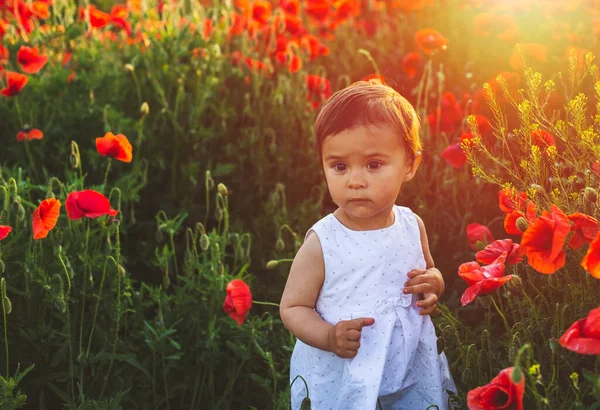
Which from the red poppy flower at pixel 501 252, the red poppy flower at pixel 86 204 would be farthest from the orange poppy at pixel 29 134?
the red poppy flower at pixel 501 252

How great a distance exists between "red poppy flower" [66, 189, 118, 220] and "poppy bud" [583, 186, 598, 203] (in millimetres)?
1463

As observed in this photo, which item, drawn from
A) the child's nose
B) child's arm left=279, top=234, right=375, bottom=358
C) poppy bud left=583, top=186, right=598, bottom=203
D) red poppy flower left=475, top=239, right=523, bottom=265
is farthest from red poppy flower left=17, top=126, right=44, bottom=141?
poppy bud left=583, top=186, right=598, bottom=203

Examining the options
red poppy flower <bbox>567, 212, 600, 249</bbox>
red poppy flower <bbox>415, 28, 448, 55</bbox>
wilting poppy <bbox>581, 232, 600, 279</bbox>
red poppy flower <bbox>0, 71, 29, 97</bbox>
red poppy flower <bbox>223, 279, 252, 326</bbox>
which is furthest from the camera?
red poppy flower <bbox>415, 28, 448, 55</bbox>

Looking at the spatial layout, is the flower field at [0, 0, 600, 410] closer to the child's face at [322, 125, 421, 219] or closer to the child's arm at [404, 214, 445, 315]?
the child's arm at [404, 214, 445, 315]

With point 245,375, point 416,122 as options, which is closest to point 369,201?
point 416,122

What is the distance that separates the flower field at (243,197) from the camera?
228 centimetres

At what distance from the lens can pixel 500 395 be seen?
1.85m

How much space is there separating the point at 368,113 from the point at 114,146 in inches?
46.3

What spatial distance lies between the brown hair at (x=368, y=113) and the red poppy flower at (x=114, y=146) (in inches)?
38.7

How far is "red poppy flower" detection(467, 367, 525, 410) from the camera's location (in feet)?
5.71

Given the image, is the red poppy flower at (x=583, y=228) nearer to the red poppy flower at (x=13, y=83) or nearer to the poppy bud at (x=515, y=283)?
the poppy bud at (x=515, y=283)

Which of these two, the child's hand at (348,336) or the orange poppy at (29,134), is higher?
the orange poppy at (29,134)

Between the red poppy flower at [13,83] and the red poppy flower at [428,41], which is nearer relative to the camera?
the red poppy flower at [13,83]

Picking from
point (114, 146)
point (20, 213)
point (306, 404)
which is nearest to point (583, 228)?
point (306, 404)
